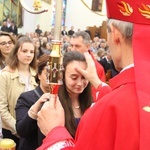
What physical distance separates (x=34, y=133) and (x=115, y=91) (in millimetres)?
1100

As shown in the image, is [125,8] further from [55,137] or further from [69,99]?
[69,99]

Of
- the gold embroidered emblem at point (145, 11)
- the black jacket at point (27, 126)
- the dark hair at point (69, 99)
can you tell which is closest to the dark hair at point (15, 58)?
the black jacket at point (27, 126)

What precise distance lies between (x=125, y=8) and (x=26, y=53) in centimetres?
222

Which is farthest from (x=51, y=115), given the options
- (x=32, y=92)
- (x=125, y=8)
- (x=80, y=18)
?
(x=80, y=18)

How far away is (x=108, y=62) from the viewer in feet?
21.8

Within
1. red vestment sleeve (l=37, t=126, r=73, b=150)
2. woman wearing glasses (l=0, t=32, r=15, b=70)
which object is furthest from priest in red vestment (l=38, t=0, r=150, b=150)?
woman wearing glasses (l=0, t=32, r=15, b=70)

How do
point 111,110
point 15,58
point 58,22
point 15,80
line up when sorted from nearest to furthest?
point 111,110
point 58,22
point 15,80
point 15,58

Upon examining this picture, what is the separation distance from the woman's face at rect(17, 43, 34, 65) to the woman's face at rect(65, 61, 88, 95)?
1.16 meters

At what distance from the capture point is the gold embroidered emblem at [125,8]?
1184 mm

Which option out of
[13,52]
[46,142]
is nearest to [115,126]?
[46,142]

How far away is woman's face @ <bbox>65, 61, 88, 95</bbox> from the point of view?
7.06 ft

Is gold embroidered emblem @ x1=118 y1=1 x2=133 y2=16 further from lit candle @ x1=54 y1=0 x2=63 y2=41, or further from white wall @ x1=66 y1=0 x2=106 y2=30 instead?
white wall @ x1=66 y1=0 x2=106 y2=30

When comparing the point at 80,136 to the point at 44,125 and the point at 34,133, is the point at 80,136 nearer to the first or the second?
the point at 44,125

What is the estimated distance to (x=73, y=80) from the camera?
2158 millimetres
